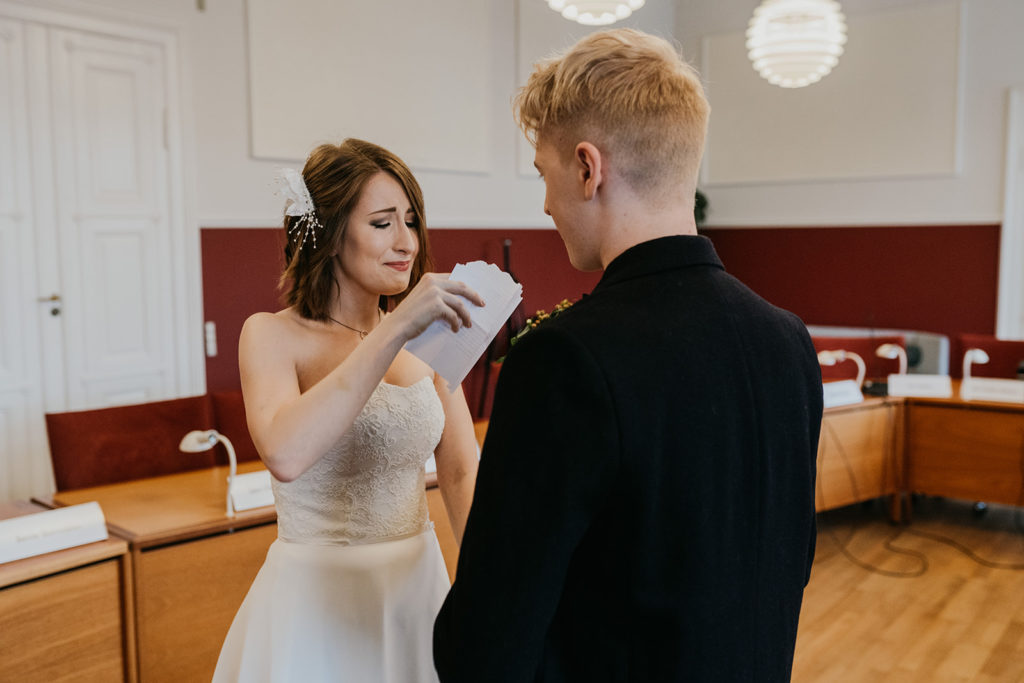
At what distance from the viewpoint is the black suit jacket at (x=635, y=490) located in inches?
37.6

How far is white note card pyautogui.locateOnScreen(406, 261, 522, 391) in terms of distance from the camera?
142cm

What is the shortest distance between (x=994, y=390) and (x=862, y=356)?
3.49ft

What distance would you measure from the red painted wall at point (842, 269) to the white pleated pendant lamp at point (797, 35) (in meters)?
2.44

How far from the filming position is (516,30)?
688cm

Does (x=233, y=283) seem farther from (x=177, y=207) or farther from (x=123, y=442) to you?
(x=123, y=442)

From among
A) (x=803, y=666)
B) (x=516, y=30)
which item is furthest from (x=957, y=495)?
(x=516, y=30)

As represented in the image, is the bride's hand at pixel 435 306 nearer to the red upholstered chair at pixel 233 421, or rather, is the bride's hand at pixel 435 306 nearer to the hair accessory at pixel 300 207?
the hair accessory at pixel 300 207

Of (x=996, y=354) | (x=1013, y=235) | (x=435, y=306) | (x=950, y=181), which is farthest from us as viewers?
(x=950, y=181)

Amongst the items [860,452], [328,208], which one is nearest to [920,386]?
[860,452]

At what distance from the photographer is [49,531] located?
95.2 inches

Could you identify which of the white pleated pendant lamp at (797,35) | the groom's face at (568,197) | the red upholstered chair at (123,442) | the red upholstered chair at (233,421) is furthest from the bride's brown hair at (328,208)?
the white pleated pendant lamp at (797,35)

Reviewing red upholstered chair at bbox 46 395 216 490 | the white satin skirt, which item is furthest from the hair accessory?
red upholstered chair at bbox 46 395 216 490

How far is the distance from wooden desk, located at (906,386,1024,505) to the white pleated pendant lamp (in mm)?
2095

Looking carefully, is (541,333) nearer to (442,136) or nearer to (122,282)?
(122,282)
